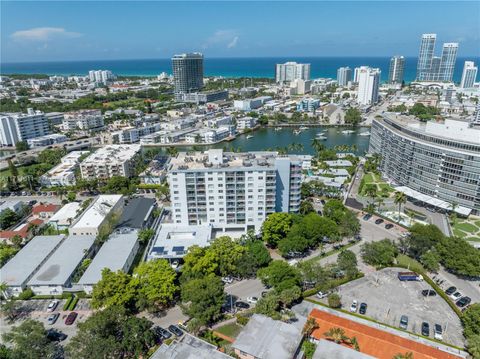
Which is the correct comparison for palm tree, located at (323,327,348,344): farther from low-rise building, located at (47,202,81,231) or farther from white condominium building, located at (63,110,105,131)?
white condominium building, located at (63,110,105,131)

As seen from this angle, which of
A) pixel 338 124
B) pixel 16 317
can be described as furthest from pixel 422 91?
pixel 16 317

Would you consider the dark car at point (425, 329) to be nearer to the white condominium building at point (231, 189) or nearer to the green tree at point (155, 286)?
the white condominium building at point (231, 189)

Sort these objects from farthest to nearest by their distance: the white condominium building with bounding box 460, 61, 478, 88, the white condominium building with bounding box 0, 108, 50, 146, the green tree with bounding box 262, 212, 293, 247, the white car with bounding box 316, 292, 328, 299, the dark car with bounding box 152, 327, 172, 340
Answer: the white condominium building with bounding box 460, 61, 478, 88 → the white condominium building with bounding box 0, 108, 50, 146 → the green tree with bounding box 262, 212, 293, 247 → the white car with bounding box 316, 292, 328, 299 → the dark car with bounding box 152, 327, 172, 340

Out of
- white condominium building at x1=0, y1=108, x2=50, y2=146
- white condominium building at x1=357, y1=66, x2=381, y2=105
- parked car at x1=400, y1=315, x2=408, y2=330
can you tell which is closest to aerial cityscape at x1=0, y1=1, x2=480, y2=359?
parked car at x1=400, y1=315, x2=408, y2=330

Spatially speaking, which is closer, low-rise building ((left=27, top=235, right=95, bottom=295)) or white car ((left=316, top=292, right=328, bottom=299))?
white car ((left=316, top=292, right=328, bottom=299))

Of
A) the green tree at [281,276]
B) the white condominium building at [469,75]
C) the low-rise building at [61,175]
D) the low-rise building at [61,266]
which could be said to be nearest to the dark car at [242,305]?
the green tree at [281,276]

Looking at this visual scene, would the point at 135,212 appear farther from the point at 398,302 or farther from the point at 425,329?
the point at 425,329
